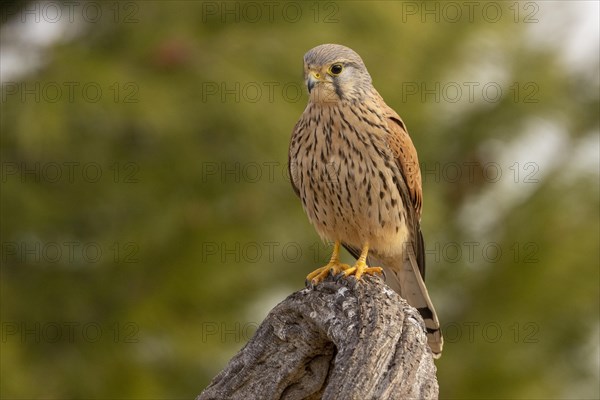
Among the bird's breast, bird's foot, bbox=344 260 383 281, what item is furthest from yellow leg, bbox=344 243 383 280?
the bird's breast

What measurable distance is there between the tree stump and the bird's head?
1.20 meters

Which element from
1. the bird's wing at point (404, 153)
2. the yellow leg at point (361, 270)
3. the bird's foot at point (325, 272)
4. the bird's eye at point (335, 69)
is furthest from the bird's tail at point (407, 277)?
the bird's eye at point (335, 69)

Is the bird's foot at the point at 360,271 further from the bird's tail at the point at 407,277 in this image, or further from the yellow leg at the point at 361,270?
the bird's tail at the point at 407,277

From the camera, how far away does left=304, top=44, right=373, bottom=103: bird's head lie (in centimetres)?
480

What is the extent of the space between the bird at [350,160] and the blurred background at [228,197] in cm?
240

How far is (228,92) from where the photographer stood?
24.3 ft

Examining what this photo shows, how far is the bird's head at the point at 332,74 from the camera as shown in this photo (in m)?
4.80

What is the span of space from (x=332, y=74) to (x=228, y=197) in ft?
11.4

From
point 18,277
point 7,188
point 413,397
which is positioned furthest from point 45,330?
point 413,397

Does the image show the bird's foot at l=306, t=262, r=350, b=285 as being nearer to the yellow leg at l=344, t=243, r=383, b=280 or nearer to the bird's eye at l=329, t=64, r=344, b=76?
the yellow leg at l=344, t=243, r=383, b=280

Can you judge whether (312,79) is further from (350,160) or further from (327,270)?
(327,270)

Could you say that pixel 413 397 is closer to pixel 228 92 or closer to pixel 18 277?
pixel 228 92

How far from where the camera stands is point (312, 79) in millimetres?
4801

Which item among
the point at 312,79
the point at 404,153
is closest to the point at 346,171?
the point at 404,153
